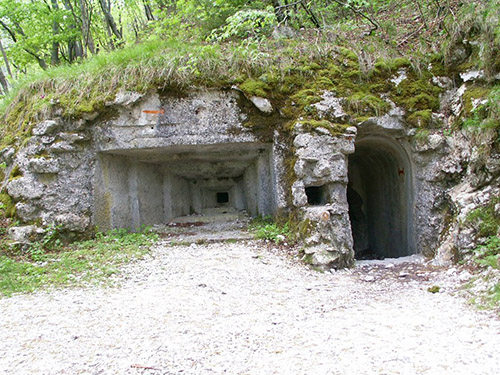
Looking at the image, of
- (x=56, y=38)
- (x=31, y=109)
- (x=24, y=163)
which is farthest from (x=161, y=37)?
(x=24, y=163)

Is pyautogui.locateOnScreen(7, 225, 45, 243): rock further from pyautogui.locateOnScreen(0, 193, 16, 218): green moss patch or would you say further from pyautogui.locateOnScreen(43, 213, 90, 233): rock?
pyautogui.locateOnScreen(0, 193, 16, 218): green moss patch

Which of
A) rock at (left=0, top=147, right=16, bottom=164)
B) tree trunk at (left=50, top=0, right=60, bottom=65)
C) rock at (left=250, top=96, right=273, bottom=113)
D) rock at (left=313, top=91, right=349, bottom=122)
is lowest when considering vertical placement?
rock at (left=0, top=147, right=16, bottom=164)

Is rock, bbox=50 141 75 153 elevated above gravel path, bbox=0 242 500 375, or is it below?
above

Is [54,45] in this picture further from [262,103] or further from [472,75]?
[472,75]

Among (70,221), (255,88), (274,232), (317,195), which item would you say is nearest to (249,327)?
(274,232)

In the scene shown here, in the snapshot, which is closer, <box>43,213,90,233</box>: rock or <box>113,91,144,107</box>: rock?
<box>43,213,90,233</box>: rock

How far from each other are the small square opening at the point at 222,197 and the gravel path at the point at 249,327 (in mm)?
5526

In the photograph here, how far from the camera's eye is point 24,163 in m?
4.93

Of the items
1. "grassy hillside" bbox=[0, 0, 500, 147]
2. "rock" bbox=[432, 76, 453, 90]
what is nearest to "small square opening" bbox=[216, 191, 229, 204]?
"grassy hillside" bbox=[0, 0, 500, 147]

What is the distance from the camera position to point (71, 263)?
4.08 meters

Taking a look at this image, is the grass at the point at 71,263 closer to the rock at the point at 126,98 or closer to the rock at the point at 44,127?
the rock at the point at 44,127

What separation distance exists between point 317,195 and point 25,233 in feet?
13.3

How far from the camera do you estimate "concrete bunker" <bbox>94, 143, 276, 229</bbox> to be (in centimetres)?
543

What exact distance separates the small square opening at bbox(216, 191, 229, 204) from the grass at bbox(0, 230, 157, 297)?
162 inches
